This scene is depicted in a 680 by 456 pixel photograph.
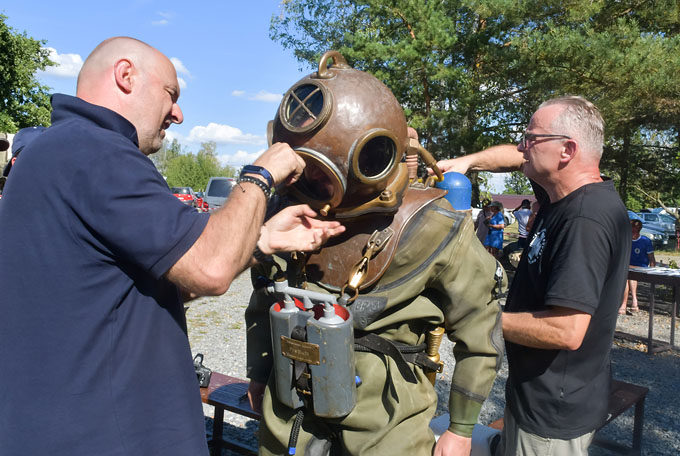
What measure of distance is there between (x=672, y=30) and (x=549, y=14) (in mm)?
2161

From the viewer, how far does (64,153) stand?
128 centimetres

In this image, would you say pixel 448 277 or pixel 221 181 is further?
pixel 221 181

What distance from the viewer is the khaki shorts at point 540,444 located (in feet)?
6.34

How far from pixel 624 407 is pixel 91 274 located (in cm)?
326

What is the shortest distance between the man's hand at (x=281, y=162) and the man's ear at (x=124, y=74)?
0.46 metres

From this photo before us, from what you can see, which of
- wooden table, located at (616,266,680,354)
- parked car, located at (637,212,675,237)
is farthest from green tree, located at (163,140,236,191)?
wooden table, located at (616,266,680,354)

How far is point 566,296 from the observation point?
180cm

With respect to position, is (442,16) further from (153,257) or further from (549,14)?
(153,257)

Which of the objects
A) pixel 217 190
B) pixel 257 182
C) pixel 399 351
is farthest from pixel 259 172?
pixel 217 190

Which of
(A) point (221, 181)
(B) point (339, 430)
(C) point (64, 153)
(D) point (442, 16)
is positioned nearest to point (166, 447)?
(B) point (339, 430)

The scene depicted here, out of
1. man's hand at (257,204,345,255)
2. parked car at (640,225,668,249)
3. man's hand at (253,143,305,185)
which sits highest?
man's hand at (253,143,305,185)

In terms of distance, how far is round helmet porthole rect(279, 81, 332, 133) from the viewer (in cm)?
164

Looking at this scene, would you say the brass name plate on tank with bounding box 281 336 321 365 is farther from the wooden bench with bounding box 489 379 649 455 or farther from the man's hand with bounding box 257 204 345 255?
the wooden bench with bounding box 489 379 649 455

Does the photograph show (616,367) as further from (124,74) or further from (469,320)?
(124,74)
